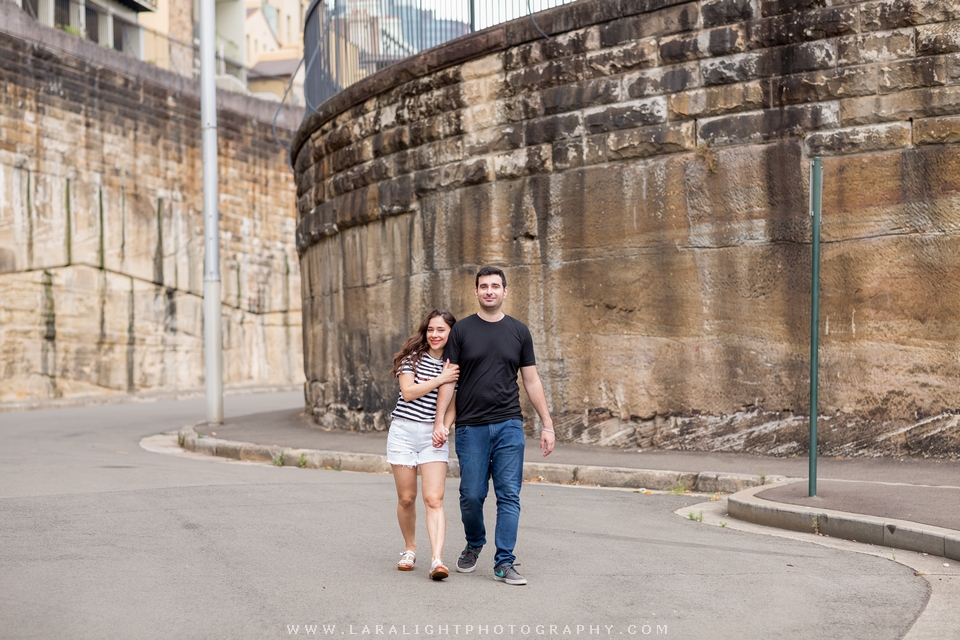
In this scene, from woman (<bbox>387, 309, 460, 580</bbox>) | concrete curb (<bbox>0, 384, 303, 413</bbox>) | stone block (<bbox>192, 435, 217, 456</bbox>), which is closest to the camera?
woman (<bbox>387, 309, 460, 580</bbox>)

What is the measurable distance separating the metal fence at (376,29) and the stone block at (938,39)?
11.8 ft

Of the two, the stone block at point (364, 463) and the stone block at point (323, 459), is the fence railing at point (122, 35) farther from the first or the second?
the stone block at point (364, 463)

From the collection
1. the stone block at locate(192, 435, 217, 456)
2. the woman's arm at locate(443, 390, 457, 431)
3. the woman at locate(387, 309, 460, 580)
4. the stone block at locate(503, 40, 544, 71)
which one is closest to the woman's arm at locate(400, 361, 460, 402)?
the woman at locate(387, 309, 460, 580)

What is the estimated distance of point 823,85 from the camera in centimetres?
942

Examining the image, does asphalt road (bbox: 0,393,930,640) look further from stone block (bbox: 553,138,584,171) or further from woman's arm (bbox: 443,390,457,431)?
stone block (bbox: 553,138,584,171)

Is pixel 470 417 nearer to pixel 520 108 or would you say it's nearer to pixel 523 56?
pixel 520 108

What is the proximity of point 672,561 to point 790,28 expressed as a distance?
5.83 m

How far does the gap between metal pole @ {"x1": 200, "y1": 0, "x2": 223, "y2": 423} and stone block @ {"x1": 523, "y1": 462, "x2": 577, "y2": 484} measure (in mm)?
6949

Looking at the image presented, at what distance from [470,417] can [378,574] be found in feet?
3.05

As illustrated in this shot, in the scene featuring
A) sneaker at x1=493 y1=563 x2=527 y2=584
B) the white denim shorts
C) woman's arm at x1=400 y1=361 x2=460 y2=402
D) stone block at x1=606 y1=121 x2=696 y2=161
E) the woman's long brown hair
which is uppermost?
stone block at x1=606 y1=121 x2=696 y2=161

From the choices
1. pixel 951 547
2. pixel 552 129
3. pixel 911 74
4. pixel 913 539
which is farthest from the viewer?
pixel 552 129

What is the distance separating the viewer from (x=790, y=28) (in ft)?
31.3

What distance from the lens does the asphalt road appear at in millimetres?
4316

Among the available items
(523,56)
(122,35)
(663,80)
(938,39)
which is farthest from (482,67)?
(122,35)
